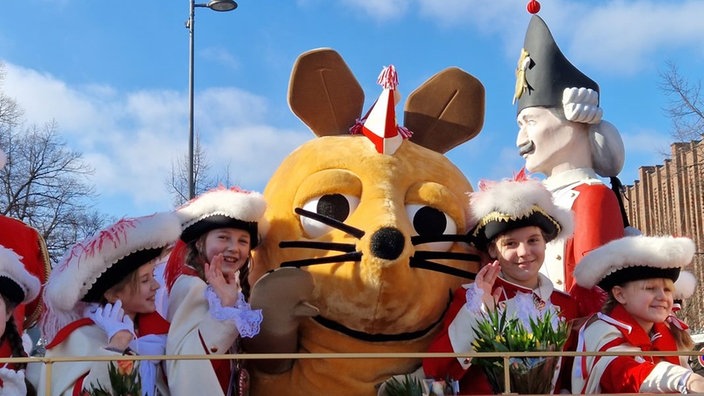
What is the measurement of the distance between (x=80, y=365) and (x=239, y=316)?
67cm

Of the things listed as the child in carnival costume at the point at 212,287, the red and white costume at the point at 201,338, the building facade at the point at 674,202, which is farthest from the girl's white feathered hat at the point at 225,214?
the building facade at the point at 674,202

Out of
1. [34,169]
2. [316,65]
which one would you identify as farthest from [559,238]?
[34,169]

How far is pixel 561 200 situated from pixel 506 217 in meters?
1.55

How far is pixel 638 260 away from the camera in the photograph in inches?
156

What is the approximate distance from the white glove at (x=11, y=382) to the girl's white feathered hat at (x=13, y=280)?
34 cm

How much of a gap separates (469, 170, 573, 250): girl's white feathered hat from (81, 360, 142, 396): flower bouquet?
177cm

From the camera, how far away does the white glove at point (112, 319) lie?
342 centimetres

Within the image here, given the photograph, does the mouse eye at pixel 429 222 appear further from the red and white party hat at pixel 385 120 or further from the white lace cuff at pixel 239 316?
the white lace cuff at pixel 239 316

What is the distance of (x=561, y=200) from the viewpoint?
17.9 ft

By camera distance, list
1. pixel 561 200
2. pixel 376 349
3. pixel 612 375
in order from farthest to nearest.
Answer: pixel 561 200 → pixel 376 349 → pixel 612 375

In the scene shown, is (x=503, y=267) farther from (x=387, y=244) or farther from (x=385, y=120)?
(x=385, y=120)

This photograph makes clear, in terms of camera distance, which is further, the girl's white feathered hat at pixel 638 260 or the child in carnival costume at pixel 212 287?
the girl's white feathered hat at pixel 638 260

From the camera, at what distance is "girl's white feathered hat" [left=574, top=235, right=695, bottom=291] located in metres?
3.94

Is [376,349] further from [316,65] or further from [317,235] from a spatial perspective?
[316,65]
